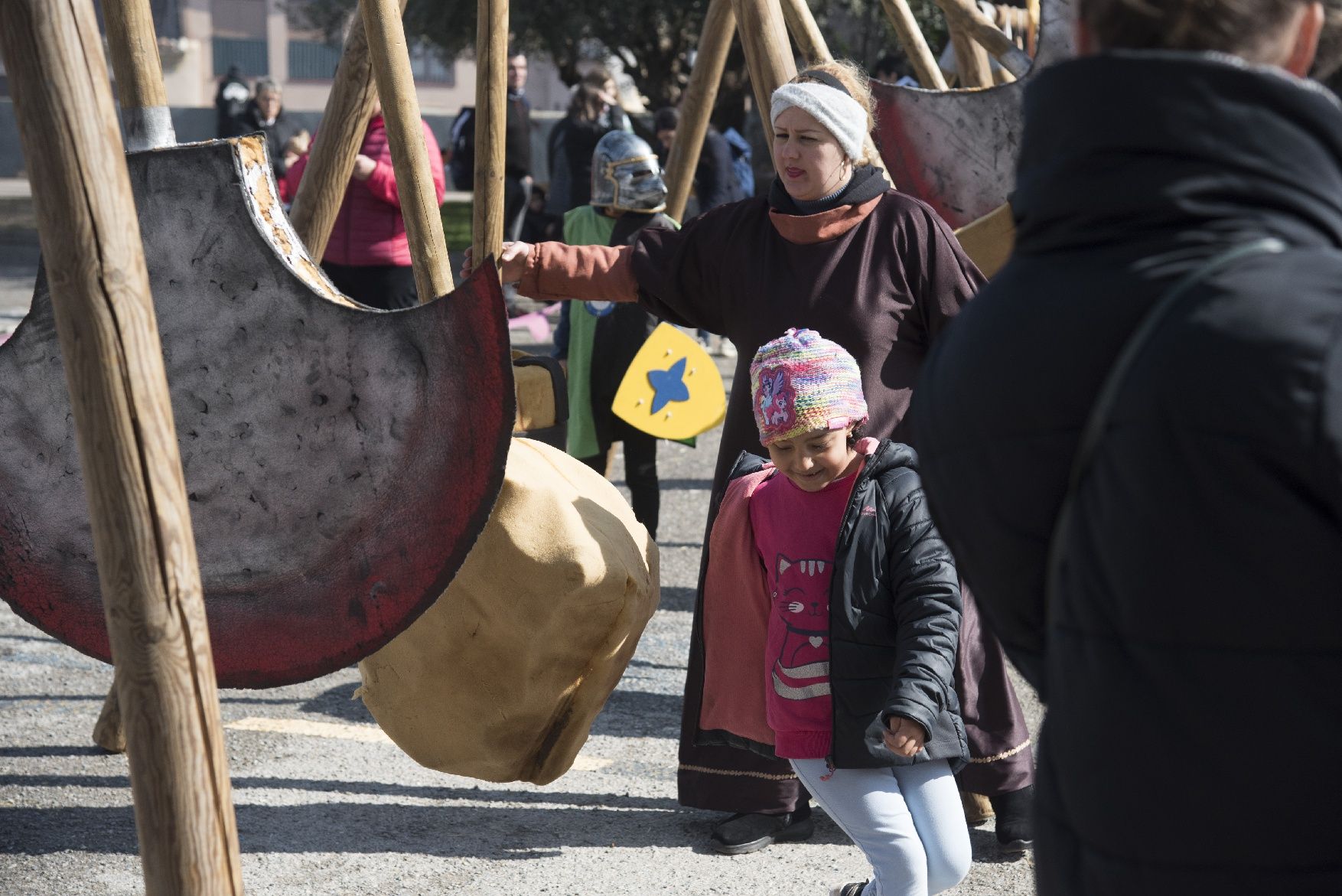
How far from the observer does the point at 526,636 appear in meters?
2.72

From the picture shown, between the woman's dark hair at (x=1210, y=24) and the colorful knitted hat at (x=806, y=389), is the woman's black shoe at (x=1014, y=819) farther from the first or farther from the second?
the woman's dark hair at (x=1210, y=24)

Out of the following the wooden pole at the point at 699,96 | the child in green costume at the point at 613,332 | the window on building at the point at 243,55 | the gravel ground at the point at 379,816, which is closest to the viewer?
the gravel ground at the point at 379,816

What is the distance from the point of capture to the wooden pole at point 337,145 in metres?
3.11

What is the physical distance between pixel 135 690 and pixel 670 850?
5.62 feet

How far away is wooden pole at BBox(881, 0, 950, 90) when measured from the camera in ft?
15.9

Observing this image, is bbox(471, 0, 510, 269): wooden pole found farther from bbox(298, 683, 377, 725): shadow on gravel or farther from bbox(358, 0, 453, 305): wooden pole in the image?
bbox(298, 683, 377, 725): shadow on gravel

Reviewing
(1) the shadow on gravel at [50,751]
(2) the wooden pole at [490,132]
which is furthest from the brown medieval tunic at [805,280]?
(1) the shadow on gravel at [50,751]

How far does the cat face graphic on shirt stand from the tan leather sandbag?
1.14ft

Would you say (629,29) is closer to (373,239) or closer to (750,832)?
(373,239)

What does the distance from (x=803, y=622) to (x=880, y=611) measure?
12 centimetres

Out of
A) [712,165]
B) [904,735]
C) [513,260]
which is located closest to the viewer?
[904,735]

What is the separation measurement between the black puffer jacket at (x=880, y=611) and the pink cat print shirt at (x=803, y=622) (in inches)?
1.2

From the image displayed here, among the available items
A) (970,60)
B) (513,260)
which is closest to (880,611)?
(513,260)

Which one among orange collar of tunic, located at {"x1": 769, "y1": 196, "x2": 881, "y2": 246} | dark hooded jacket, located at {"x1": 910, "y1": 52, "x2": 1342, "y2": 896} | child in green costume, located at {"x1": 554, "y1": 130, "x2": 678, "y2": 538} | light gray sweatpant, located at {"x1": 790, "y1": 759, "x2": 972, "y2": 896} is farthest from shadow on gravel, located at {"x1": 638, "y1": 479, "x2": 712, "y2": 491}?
dark hooded jacket, located at {"x1": 910, "y1": 52, "x2": 1342, "y2": 896}
